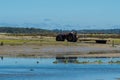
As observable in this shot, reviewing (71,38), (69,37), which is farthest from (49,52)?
(69,37)

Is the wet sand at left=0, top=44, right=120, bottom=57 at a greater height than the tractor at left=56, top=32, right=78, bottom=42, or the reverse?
the tractor at left=56, top=32, right=78, bottom=42

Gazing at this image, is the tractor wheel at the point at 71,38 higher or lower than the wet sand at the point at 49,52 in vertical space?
higher

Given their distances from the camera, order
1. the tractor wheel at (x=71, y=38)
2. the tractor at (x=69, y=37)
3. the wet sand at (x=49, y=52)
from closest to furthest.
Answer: the wet sand at (x=49, y=52), the tractor wheel at (x=71, y=38), the tractor at (x=69, y=37)

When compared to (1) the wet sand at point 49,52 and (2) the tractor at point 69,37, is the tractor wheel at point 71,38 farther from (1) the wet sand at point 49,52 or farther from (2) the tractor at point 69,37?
(1) the wet sand at point 49,52

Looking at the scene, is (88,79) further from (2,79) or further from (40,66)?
(40,66)

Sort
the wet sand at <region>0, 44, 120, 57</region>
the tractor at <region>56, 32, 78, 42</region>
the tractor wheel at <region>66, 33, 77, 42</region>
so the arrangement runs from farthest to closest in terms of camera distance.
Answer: the tractor at <region>56, 32, 78, 42</region> → the tractor wheel at <region>66, 33, 77, 42</region> → the wet sand at <region>0, 44, 120, 57</region>

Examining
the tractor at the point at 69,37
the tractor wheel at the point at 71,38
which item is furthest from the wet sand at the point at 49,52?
the tractor at the point at 69,37

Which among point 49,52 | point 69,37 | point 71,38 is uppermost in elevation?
point 69,37

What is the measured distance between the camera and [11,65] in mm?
43375

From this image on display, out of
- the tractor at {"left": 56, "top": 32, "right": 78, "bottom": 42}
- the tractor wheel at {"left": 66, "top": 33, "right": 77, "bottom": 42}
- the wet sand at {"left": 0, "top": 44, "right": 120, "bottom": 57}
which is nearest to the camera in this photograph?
the wet sand at {"left": 0, "top": 44, "right": 120, "bottom": 57}

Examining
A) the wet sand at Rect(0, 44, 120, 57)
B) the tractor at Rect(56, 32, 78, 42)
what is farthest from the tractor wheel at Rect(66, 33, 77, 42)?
the wet sand at Rect(0, 44, 120, 57)

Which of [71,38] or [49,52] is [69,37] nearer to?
[71,38]

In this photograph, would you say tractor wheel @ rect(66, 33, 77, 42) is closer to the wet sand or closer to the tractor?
the tractor

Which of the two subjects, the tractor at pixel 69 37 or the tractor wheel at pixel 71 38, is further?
the tractor at pixel 69 37
